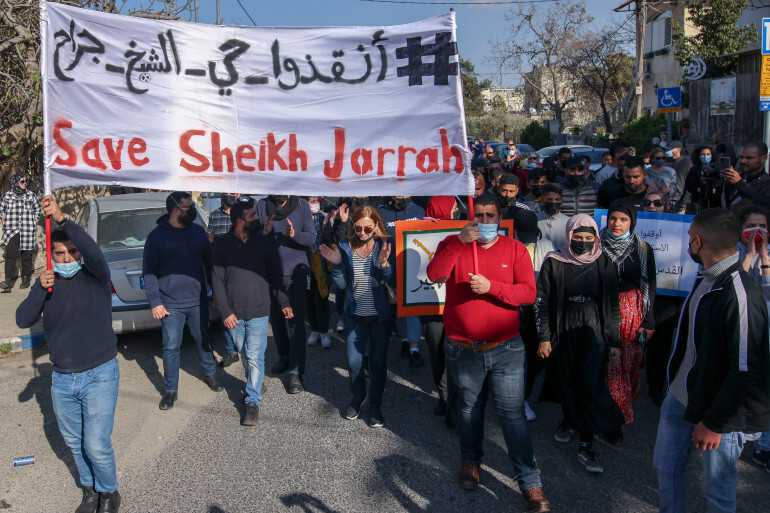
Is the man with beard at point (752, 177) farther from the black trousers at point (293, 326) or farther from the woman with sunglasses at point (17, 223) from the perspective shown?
the woman with sunglasses at point (17, 223)

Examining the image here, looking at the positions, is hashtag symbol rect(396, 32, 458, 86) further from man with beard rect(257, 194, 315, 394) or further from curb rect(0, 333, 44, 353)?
curb rect(0, 333, 44, 353)

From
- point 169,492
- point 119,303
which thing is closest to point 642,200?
point 169,492

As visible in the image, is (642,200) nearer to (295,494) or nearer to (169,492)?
(295,494)

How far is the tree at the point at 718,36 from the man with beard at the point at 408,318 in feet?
66.6

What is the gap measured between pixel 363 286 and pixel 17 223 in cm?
726

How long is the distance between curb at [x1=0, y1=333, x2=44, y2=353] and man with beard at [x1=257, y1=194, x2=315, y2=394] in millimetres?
3279

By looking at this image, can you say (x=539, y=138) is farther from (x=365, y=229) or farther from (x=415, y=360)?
(x=365, y=229)

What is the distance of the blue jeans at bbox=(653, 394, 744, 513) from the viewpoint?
3.19 m

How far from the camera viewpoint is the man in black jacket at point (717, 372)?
9.84ft

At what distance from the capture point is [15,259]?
10484 mm

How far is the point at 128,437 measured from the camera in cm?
535

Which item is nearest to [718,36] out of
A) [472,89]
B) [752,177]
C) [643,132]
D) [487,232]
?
[643,132]

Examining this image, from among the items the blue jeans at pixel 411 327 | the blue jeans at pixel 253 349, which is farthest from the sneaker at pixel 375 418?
the blue jeans at pixel 411 327

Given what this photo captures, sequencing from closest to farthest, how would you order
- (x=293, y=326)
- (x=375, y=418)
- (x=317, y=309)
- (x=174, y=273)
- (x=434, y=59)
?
1. (x=434, y=59)
2. (x=375, y=418)
3. (x=174, y=273)
4. (x=293, y=326)
5. (x=317, y=309)
